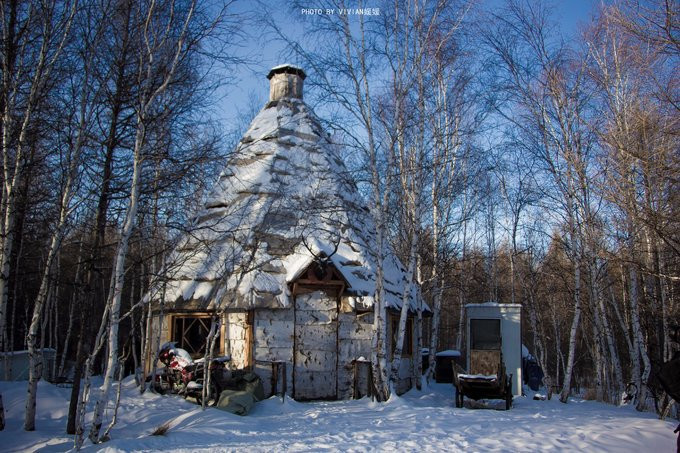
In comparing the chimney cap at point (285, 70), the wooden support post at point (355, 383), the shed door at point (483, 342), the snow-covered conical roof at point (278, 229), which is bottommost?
the wooden support post at point (355, 383)

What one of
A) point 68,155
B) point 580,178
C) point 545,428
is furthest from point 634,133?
point 68,155

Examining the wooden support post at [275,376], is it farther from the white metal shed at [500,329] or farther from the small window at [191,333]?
the white metal shed at [500,329]

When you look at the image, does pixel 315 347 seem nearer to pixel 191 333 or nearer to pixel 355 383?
pixel 355 383

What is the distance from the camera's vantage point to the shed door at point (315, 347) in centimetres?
1266

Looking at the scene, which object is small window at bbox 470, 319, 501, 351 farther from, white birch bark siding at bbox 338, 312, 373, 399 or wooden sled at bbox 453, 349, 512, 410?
white birch bark siding at bbox 338, 312, 373, 399

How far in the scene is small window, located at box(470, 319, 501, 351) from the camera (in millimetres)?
13487

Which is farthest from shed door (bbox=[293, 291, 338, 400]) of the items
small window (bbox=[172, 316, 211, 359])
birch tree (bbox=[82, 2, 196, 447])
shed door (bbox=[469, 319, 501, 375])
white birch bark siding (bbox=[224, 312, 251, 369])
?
birch tree (bbox=[82, 2, 196, 447])

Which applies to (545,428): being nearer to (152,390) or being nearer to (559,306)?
(152,390)

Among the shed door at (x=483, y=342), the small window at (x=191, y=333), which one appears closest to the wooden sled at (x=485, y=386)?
the shed door at (x=483, y=342)

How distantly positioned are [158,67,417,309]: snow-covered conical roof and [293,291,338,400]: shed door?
0.59 meters

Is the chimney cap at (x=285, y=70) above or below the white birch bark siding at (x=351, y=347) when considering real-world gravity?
above

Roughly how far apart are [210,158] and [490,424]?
591 centimetres

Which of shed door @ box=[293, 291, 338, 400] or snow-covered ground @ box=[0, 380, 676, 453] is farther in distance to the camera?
shed door @ box=[293, 291, 338, 400]

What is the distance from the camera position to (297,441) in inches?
296
